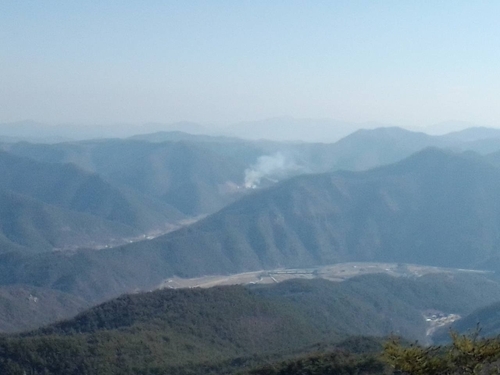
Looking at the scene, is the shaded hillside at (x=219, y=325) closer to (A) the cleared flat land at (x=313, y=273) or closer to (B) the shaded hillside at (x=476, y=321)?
(B) the shaded hillside at (x=476, y=321)

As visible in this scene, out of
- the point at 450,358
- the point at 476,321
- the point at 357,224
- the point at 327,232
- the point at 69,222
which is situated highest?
the point at 450,358

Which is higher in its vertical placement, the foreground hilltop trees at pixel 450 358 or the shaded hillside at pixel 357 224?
the foreground hilltop trees at pixel 450 358

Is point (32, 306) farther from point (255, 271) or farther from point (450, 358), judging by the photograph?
point (450, 358)

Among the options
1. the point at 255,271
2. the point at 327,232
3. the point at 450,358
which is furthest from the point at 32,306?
the point at 450,358

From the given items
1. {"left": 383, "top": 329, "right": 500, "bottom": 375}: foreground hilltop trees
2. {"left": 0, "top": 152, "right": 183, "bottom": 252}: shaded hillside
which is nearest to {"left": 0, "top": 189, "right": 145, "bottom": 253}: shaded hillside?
{"left": 0, "top": 152, "right": 183, "bottom": 252}: shaded hillside

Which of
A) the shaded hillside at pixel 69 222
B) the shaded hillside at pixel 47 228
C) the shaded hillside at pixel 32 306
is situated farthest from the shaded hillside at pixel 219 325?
the shaded hillside at pixel 69 222

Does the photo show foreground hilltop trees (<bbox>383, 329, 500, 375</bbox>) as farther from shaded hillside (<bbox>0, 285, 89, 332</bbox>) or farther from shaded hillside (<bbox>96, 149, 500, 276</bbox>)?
shaded hillside (<bbox>96, 149, 500, 276</bbox>)
